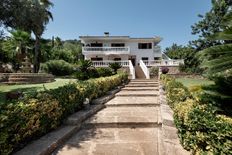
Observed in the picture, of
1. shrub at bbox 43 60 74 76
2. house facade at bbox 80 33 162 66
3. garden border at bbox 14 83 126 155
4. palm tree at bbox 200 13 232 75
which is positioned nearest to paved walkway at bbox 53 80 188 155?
garden border at bbox 14 83 126 155

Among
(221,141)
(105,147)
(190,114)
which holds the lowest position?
(105,147)

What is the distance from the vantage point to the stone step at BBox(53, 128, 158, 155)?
4.59 m

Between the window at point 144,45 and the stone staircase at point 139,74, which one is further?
the window at point 144,45

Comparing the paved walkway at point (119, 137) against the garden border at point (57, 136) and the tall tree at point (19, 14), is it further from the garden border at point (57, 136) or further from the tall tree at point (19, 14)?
the tall tree at point (19, 14)

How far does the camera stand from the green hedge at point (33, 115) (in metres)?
3.57

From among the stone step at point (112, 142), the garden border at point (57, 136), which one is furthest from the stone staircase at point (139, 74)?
the stone step at point (112, 142)

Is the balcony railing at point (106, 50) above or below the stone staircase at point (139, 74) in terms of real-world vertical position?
above

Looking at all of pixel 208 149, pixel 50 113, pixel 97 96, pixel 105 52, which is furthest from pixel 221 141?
pixel 105 52

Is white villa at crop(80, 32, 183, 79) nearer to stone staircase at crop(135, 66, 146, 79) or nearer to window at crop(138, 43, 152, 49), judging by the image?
window at crop(138, 43, 152, 49)

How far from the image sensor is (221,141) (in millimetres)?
2934

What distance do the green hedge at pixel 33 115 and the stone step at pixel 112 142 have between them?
665mm

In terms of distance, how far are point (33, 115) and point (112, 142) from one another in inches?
78.4

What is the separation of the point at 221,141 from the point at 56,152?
128 inches

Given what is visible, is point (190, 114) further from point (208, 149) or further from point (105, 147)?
point (105, 147)
